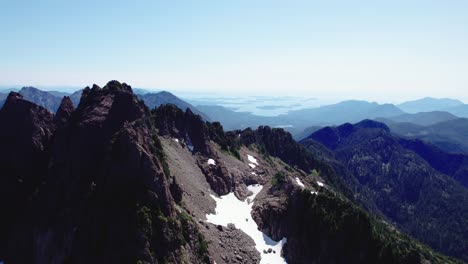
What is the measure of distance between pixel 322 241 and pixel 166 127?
171ft

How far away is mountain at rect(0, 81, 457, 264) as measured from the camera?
49969 mm

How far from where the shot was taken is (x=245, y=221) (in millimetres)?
75000

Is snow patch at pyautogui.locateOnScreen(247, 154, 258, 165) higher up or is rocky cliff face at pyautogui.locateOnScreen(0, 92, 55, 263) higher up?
rocky cliff face at pyautogui.locateOnScreen(0, 92, 55, 263)

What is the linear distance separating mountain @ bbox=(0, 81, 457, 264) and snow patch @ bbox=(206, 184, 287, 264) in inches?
11.3

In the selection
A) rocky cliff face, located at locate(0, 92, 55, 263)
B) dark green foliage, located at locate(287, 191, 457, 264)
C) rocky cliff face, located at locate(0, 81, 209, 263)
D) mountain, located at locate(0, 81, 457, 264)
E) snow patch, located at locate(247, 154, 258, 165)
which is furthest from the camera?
snow patch, located at locate(247, 154, 258, 165)

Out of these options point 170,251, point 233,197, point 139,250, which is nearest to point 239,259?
point 170,251

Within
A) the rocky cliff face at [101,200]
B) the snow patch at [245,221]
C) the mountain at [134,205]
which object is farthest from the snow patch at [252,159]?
the rocky cliff face at [101,200]

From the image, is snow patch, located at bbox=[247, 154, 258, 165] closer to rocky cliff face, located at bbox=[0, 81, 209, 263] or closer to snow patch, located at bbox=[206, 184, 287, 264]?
snow patch, located at bbox=[206, 184, 287, 264]

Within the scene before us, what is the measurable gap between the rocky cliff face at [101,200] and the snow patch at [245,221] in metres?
15.6

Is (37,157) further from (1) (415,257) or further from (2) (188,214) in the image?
(1) (415,257)

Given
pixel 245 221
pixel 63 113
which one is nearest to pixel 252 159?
pixel 245 221

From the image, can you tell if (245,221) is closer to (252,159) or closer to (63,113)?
(63,113)

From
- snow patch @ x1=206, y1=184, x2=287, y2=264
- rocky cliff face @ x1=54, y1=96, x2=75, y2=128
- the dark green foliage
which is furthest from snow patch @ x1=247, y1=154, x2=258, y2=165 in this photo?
rocky cliff face @ x1=54, y1=96, x2=75, y2=128

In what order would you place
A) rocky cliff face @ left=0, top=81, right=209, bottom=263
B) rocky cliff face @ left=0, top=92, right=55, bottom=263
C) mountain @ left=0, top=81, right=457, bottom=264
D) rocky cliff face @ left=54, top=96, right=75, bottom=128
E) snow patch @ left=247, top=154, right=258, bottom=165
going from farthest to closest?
snow patch @ left=247, top=154, right=258, bottom=165 → rocky cliff face @ left=54, top=96, right=75, bottom=128 → rocky cliff face @ left=0, top=92, right=55, bottom=263 → mountain @ left=0, top=81, right=457, bottom=264 → rocky cliff face @ left=0, top=81, right=209, bottom=263
